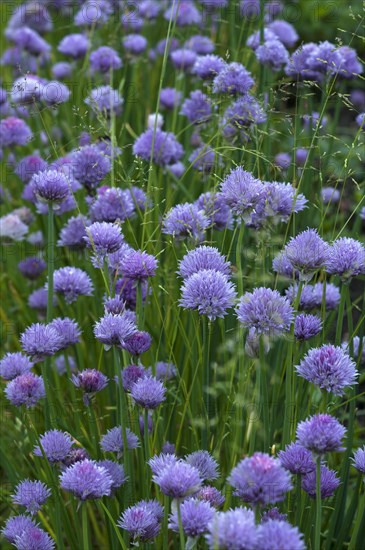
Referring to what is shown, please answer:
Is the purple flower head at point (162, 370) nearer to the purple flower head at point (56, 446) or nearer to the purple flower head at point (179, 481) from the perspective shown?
the purple flower head at point (56, 446)

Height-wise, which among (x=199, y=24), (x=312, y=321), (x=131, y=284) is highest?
(x=199, y=24)

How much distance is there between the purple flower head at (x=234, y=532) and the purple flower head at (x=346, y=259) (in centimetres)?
52

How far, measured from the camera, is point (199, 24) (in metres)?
2.83

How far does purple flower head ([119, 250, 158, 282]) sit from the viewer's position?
1329 mm

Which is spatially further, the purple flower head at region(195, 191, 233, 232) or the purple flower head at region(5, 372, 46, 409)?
the purple flower head at region(195, 191, 233, 232)

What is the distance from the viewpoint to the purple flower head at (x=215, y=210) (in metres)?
1.49

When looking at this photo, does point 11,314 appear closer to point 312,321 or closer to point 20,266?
point 20,266

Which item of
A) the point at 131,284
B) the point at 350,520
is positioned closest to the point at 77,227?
the point at 131,284

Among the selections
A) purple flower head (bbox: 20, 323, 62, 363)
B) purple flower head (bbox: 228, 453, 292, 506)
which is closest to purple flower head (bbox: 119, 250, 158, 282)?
purple flower head (bbox: 20, 323, 62, 363)

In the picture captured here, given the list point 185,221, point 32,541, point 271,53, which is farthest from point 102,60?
point 32,541

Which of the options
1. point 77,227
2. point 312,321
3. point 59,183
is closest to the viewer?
point 312,321

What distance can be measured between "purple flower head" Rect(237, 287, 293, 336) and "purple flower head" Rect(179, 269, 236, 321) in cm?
4

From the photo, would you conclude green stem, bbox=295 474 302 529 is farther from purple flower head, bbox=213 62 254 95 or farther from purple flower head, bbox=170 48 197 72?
purple flower head, bbox=170 48 197 72

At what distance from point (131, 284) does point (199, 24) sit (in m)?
1.55
